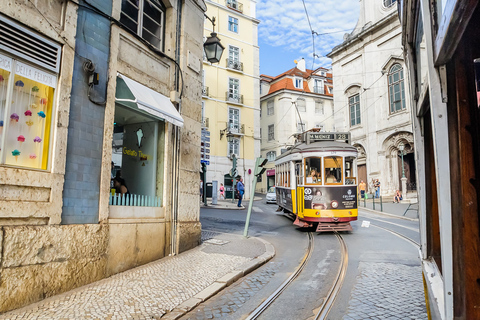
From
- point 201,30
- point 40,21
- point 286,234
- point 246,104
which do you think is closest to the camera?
point 40,21

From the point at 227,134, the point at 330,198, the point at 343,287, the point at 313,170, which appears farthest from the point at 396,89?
the point at 343,287

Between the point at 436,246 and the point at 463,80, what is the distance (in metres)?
1.95

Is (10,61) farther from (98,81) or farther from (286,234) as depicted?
(286,234)

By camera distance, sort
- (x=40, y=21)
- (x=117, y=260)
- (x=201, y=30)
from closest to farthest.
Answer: (x=40, y=21)
(x=117, y=260)
(x=201, y=30)

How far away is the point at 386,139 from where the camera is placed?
26.7 metres

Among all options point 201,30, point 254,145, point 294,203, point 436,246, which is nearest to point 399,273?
point 436,246

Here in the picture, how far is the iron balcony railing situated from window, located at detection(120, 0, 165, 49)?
11.4 ft

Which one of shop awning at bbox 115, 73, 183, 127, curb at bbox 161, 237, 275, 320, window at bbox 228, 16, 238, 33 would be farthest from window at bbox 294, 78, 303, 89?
shop awning at bbox 115, 73, 183, 127

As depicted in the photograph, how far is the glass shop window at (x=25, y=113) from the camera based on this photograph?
4.52 meters

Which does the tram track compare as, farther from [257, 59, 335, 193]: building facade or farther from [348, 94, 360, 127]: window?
[257, 59, 335, 193]: building facade

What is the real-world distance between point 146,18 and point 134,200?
4.18 meters

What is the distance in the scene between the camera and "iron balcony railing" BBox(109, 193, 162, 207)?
20.9 feet

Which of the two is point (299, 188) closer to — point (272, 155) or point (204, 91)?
point (204, 91)

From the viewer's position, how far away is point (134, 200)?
6.92 meters
